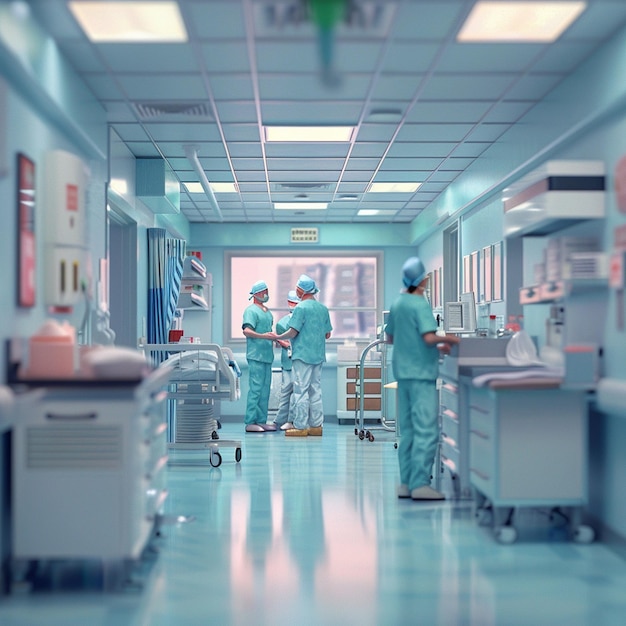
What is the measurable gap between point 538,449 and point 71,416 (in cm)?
243

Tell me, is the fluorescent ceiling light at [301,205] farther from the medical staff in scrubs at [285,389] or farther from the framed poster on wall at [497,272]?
the framed poster on wall at [497,272]

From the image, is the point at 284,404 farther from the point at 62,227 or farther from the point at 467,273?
the point at 62,227

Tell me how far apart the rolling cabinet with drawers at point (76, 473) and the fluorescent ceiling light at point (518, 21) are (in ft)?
8.13

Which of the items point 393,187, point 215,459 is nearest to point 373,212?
point 393,187

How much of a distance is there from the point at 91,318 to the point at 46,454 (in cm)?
193

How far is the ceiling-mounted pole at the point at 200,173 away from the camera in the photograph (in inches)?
267

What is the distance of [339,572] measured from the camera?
377 cm

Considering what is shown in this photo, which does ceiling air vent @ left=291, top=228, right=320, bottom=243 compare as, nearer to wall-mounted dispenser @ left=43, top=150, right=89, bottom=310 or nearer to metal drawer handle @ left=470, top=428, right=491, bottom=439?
metal drawer handle @ left=470, top=428, right=491, bottom=439

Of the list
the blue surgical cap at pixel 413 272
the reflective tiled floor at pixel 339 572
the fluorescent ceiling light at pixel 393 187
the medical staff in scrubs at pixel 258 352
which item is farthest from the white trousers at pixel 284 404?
the blue surgical cap at pixel 413 272

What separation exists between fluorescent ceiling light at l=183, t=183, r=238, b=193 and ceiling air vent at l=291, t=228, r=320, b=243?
2.61 meters

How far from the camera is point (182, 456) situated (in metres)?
7.34

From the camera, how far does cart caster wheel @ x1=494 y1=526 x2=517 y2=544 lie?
4.33m

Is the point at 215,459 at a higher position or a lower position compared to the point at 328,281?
lower

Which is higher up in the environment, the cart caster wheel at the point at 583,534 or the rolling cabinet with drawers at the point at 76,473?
the rolling cabinet with drawers at the point at 76,473
